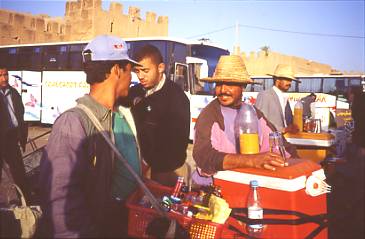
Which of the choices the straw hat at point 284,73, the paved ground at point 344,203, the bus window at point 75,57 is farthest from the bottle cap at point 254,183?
the bus window at point 75,57

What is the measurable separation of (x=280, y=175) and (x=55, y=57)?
17744 millimetres

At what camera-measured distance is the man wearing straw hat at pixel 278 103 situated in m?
5.71

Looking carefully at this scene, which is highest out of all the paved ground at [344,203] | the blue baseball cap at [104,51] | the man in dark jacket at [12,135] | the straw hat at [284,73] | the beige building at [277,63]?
the beige building at [277,63]

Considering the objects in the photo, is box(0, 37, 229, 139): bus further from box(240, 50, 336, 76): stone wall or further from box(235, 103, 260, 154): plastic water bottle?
box(240, 50, 336, 76): stone wall

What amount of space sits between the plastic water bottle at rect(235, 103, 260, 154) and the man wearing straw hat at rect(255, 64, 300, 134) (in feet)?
8.06

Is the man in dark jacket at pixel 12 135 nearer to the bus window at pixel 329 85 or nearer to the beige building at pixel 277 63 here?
the bus window at pixel 329 85

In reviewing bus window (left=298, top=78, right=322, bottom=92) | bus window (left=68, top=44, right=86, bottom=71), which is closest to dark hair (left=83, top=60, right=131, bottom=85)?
bus window (left=68, top=44, right=86, bottom=71)

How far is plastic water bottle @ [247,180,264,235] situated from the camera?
2.27 meters

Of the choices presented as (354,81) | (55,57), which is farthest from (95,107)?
(354,81)

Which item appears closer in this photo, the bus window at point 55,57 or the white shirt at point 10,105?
the white shirt at point 10,105

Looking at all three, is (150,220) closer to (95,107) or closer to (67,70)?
(95,107)

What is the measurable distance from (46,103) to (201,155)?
17.6 metres

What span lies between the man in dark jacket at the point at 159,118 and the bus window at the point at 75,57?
13437 millimetres

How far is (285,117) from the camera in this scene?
21.0ft
